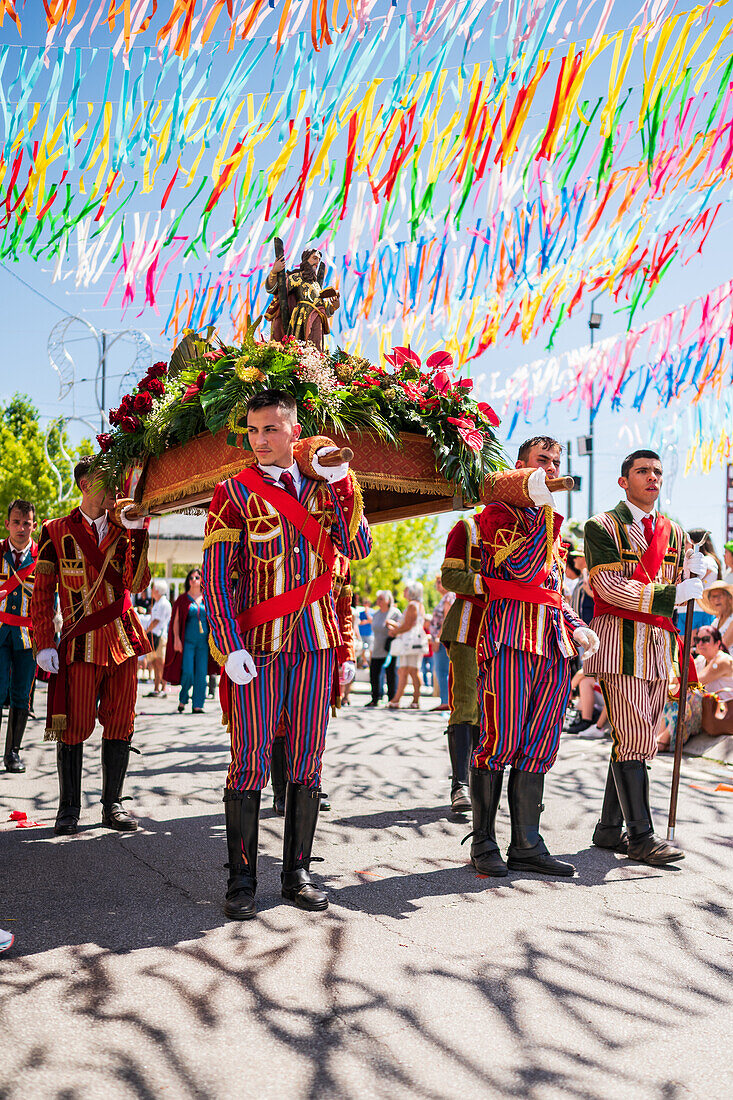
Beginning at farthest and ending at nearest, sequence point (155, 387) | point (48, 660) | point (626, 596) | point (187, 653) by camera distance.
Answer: point (187, 653)
point (155, 387)
point (48, 660)
point (626, 596)

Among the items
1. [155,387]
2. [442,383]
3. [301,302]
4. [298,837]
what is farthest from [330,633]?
[301,302]

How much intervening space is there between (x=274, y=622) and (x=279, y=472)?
618 millimetres

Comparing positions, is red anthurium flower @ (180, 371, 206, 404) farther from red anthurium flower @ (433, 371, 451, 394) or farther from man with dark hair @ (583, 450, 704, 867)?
man with dark hair @ (583, 450, 704, 867)

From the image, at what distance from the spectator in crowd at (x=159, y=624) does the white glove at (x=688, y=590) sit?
407 inches

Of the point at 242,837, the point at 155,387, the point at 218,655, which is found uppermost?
the point at 155,387

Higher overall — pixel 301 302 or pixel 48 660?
pixel 301 302

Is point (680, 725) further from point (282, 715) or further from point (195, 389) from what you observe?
point (195, 389)

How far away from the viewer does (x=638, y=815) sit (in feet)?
14.4

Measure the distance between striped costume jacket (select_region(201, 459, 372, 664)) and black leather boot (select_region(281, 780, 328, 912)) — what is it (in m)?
0.60

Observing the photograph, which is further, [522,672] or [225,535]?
[522,672]

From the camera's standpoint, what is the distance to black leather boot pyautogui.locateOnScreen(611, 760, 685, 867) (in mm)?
4322

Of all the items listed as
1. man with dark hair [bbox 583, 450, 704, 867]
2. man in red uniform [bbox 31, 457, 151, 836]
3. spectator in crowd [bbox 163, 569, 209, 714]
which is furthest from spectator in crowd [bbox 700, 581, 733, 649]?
A: spectator in crowd [bbox 163, 569, 209, 714]

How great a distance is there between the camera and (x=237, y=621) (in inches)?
140

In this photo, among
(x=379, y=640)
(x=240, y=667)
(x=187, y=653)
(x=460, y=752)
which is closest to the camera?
(x=240, y=667)
